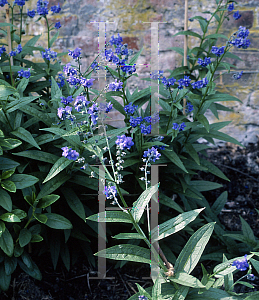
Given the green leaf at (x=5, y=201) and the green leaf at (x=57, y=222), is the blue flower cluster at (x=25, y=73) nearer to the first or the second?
the green leaf at (x=5, y=201)

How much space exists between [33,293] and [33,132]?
0.93 meters

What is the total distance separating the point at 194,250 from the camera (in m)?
1.31

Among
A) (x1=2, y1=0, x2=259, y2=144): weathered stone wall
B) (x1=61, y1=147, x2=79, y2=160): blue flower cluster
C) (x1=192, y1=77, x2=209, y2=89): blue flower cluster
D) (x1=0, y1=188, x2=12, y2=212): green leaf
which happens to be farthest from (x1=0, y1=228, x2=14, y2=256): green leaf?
(x1=2, y1=0, x2=259, y2=144): weathered stone wall

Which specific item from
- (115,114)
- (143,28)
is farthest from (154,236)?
(143,28)

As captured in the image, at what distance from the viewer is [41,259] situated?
6.68ft

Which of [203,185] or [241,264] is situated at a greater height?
[241,264]

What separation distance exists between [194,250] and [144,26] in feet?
8.05

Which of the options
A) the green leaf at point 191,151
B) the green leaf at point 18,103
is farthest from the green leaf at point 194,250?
the green leaf at point 18,103

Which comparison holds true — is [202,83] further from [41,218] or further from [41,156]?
[41,218]

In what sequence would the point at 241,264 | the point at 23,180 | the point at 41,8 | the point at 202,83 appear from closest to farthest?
1. the point at 241,264
2. the point at 23,180
3. the point at 202,83
4. the point at 41,8

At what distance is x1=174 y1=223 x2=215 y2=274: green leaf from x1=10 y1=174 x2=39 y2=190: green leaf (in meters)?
0.78

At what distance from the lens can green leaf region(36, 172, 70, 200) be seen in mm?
1589

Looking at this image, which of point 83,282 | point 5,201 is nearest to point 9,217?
point 5,201

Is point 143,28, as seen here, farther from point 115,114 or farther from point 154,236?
point 154,236
